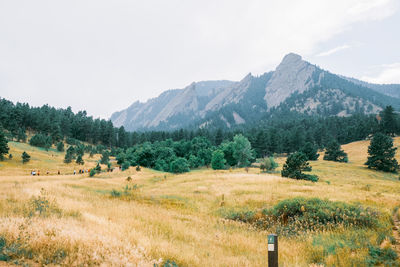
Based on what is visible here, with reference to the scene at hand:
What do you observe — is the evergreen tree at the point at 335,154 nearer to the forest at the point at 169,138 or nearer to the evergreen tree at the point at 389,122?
the forest at the point at 169,138

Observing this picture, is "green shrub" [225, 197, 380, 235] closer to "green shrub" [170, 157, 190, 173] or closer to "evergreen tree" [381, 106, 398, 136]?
"green shrub" [170, 157, 190, 173]

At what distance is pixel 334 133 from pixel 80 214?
15066 cm

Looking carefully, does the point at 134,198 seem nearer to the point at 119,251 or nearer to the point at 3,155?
the point at 119,251

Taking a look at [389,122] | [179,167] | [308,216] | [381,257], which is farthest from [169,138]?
[381,257]

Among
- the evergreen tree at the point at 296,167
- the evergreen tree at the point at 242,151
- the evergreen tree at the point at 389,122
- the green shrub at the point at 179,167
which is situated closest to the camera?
the evergreen tree at the point at 296,167

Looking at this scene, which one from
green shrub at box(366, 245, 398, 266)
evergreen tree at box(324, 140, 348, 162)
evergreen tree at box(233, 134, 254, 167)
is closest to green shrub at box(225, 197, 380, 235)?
green shrub at box(366, 245, 398, 266)

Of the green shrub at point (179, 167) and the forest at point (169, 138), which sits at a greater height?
the forest at point (169, 138)

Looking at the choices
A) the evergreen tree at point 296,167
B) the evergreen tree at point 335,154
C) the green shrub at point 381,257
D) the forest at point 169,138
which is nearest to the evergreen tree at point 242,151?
the forest at point 169,138

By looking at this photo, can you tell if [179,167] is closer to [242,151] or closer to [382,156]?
[242,151]

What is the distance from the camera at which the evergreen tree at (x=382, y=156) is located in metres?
60.1

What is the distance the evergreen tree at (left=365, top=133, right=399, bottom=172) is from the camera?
60125 millimetres

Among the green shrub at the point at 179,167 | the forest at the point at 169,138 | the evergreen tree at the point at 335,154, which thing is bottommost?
the green shrub at the point at 179,167

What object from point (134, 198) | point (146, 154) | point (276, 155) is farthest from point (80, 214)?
point (276, 155)

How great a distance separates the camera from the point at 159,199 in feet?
62.3
